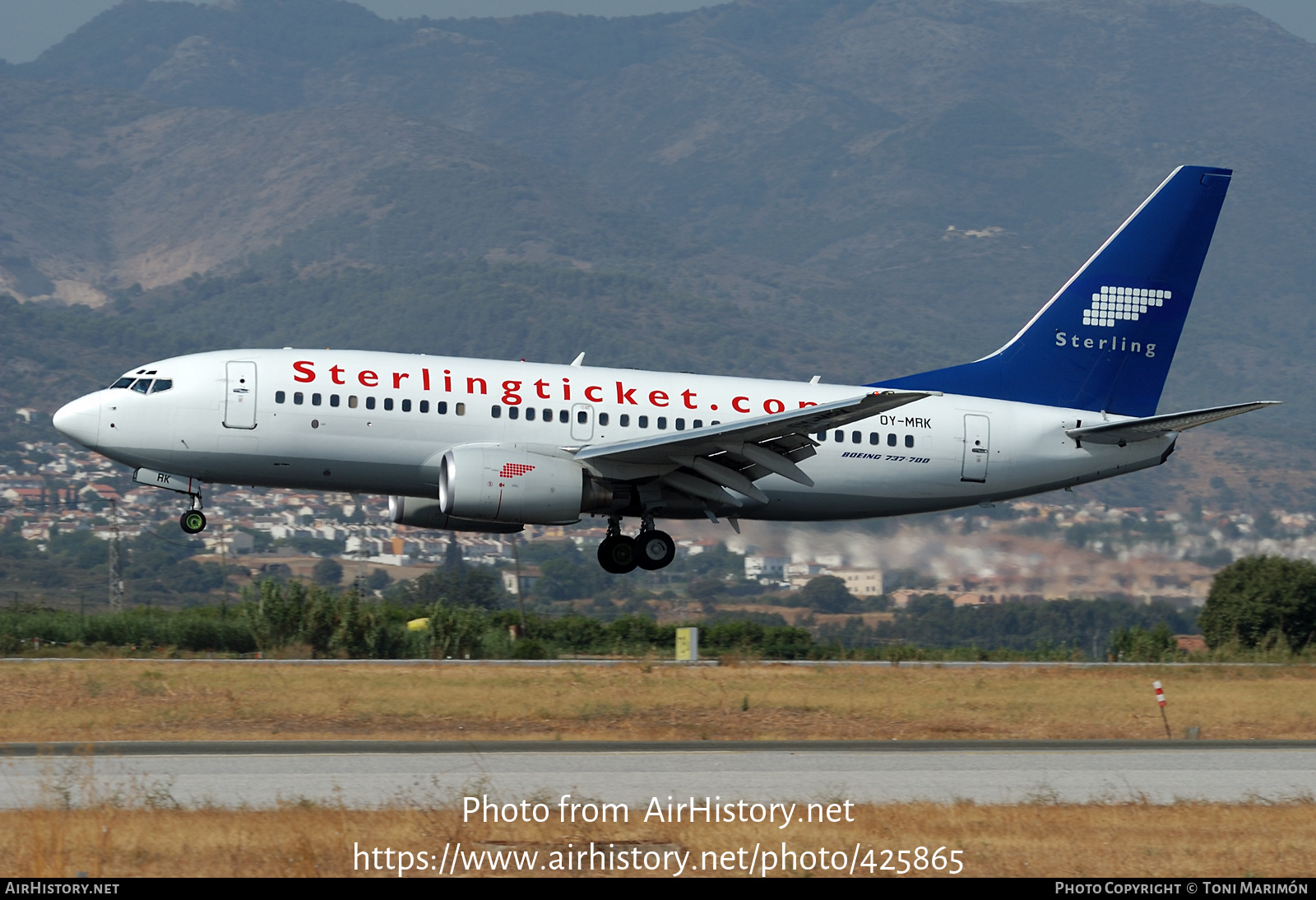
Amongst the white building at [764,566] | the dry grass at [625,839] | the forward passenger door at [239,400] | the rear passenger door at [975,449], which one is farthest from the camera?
the white building at [764,566]

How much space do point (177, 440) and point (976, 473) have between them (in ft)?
56.3

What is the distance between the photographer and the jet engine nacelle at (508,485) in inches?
1230

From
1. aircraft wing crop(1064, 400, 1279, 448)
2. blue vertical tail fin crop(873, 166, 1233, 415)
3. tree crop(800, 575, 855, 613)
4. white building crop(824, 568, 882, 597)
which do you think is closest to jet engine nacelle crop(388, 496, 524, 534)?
blue vertical tail fin crop(873, 166, 1233, 415)

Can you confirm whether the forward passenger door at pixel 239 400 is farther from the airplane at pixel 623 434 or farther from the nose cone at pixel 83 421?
the nose cone at pixel 83 421

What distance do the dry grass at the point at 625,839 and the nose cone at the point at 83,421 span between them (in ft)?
52.2

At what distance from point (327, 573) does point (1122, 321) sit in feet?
239

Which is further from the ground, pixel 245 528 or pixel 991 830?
pixel 245 528

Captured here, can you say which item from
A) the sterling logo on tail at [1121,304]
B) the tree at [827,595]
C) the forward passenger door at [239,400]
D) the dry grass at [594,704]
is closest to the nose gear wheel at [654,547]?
the dry grass at [594,704]

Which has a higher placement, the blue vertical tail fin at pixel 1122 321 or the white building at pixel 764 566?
the blue vertical tail fin at pixel 1122 321

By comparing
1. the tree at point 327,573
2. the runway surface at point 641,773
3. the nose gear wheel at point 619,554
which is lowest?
the runway surface at point 641,773

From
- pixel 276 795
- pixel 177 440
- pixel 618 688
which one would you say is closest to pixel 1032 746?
pixel 618 688

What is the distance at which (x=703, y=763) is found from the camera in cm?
2302

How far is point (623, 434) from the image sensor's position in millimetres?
33375
